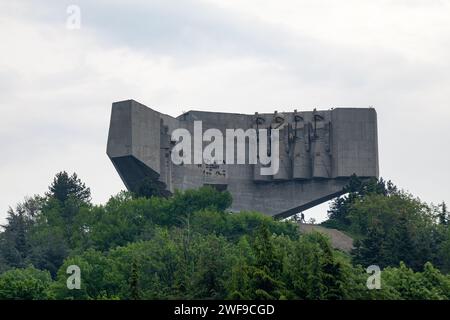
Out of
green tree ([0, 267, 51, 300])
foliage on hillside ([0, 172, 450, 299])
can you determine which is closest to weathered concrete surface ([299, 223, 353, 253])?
foliage on hillside ([0, 172, 450, 299])

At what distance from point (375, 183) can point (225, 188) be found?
11358 millimetres

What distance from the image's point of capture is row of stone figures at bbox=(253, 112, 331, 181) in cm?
11331

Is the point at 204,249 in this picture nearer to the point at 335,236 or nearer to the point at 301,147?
the point at 335,236

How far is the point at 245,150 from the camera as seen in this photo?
114312mm

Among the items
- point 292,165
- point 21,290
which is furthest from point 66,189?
point 21,290

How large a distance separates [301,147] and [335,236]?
24.1 feet

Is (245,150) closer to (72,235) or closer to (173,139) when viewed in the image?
(173,139)

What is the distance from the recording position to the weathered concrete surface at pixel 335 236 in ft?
354

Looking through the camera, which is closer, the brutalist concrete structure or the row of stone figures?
the brutalist concrete structure

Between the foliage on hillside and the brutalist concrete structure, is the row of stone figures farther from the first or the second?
the foliage on hillside

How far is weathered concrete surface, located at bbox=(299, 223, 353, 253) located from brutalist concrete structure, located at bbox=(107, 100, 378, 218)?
1821 millimetres

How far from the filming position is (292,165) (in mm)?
114125
